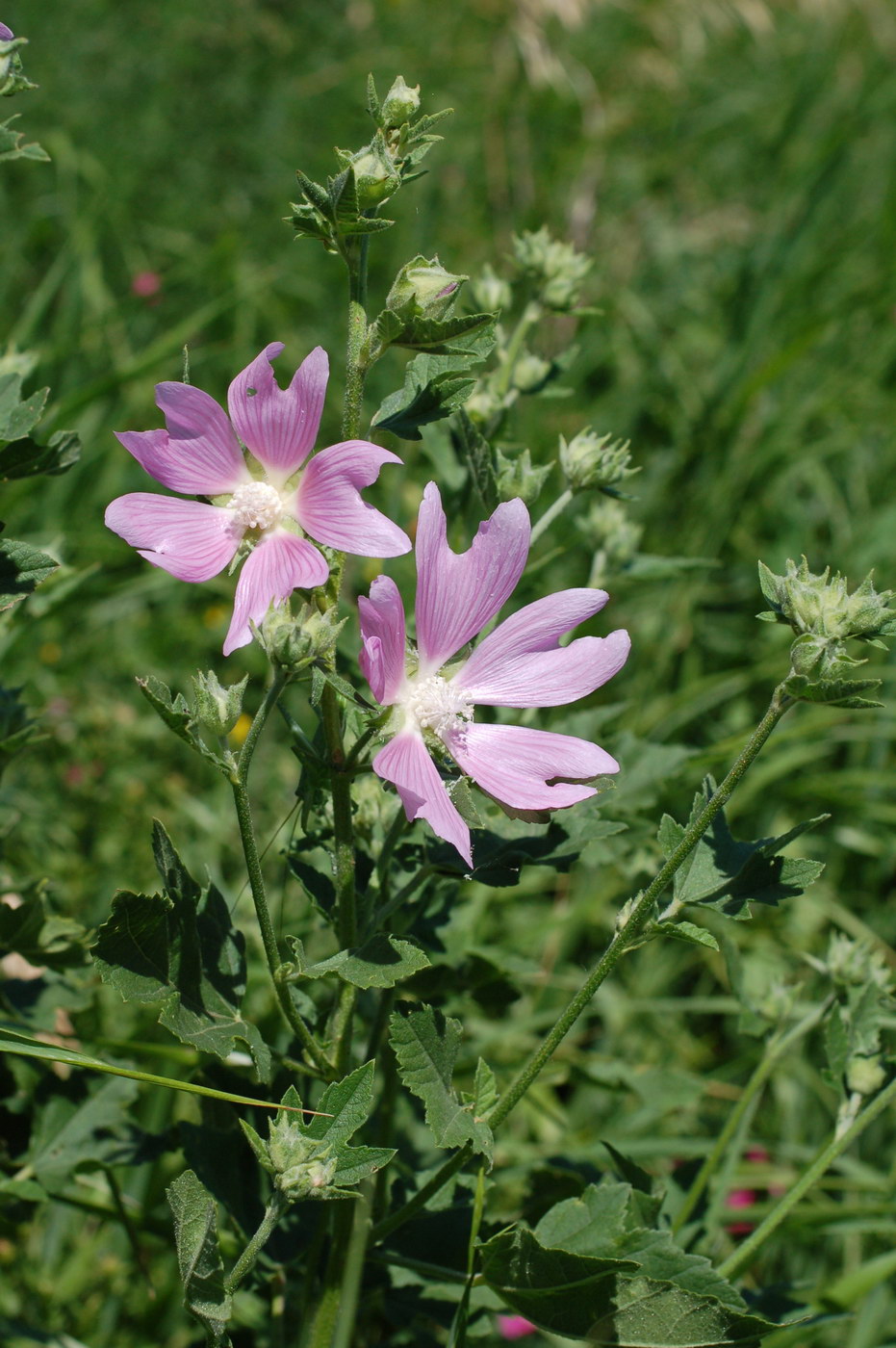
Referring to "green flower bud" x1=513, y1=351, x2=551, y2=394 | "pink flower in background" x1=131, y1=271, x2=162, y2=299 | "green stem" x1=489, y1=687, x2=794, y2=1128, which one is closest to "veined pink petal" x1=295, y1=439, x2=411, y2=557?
"green stem" x1=489, y1=687, x2=794, y2=1128

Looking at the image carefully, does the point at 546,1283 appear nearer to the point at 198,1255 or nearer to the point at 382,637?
the point at 198,1255

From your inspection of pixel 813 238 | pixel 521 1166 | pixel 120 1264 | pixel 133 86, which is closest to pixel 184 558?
pixel 521 1166

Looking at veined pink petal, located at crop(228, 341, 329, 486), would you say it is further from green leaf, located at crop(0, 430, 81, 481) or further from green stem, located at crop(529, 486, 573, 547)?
green stem, located at crop(529, 486, 573, 547)

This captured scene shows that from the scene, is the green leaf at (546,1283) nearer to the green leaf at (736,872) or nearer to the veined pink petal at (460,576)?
the green leaf at (736,872)

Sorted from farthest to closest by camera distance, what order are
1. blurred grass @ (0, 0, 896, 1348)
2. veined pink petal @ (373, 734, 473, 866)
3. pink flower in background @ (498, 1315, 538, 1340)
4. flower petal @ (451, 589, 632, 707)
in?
blurred grass @ (0, 0, 896, 1348), pink flower in background @ (498, 1315, 538, 1340), flower petal @ (451, 589, 632, 707), veined pink petal @ (373, 734, 473, 866)

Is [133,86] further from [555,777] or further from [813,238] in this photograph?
[555,777]


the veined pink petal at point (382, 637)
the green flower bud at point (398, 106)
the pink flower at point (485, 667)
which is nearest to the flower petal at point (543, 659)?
the pink flower at point (485, 667)

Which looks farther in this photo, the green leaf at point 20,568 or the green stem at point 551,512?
the green stem at point 551,512
